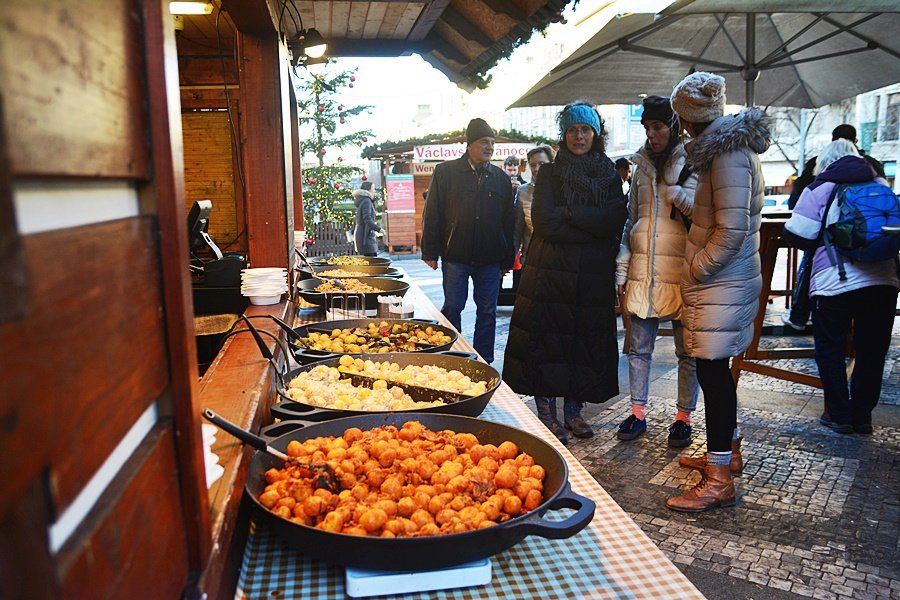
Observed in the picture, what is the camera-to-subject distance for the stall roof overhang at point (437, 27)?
4.08 meters

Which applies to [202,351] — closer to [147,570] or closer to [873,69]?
[147,570]

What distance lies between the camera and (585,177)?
408 cm

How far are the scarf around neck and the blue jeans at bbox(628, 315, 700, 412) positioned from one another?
0.81 m

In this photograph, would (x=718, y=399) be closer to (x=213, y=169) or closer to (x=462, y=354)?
(x=462, y=354)

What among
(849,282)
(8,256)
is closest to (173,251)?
(8,256)

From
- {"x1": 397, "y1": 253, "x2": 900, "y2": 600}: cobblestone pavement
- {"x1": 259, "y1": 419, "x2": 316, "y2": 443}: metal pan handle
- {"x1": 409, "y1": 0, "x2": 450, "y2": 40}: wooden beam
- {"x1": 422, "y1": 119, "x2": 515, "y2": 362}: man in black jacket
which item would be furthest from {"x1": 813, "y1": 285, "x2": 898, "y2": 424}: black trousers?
{"x1": 259, "y1": 419, "x2": 316, "y2": 443}: metal pan handle

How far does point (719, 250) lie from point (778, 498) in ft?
A: 4.59

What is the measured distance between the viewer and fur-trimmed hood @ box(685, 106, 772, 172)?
301 cm

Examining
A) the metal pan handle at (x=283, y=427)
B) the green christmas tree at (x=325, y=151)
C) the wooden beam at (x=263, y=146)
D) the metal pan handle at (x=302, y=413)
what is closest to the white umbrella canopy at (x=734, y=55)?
the wooden beam at (x=263, y=146)

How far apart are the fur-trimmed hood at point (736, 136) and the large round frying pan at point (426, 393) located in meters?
1.47

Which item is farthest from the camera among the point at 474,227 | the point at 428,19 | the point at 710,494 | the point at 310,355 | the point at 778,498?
Answer: the point at 474,227

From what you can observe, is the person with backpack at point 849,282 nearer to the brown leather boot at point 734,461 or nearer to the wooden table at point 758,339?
the wooden table at point 758,339

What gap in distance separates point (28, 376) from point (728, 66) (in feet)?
22.8

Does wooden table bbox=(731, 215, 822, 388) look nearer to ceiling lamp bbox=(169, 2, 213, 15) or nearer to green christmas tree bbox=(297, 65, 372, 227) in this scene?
ceiling lamp bbox=(169, 2, 213, 15)
